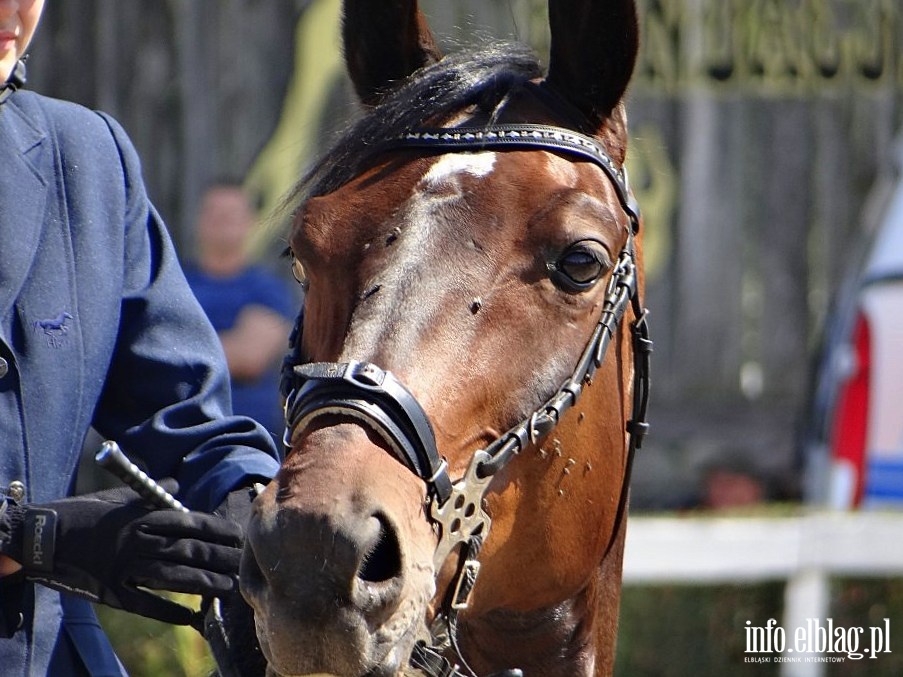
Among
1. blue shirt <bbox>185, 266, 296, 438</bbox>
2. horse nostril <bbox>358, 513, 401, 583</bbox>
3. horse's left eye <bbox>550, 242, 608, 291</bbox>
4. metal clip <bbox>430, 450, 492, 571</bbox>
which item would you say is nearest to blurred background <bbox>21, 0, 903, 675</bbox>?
blue shirt <bbox>185, 266, 296, 438</bbox>

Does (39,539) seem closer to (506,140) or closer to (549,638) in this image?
(549,638)

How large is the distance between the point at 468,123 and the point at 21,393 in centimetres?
85

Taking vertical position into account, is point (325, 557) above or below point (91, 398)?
below

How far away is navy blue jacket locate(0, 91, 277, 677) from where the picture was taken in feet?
7.41

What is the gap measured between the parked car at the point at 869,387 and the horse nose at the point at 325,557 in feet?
15.3

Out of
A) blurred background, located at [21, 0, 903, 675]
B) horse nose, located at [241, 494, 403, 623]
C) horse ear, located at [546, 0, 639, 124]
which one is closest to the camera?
horse nose, located at [241, 494, 403, 623]

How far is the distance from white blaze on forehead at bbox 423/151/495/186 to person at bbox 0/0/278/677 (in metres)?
0.52

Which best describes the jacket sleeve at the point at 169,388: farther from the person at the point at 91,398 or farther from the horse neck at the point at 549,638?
the horse neck at the point at 549,638

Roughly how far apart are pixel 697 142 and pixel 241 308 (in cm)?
287

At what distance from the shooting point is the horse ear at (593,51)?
2482 mm

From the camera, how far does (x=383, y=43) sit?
2.64m

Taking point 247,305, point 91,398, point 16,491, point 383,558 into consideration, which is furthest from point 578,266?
point 247,305

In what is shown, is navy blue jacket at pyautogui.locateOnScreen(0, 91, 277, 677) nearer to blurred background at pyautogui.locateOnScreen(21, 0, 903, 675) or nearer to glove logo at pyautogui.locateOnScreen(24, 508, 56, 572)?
glove logo at pyautogui.locateOnScreen(24, 508, 56, 572)

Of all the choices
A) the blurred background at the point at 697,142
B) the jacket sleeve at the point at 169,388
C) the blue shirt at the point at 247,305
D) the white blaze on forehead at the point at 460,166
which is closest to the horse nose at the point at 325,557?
the jacket sleeve at the point at 169,388
